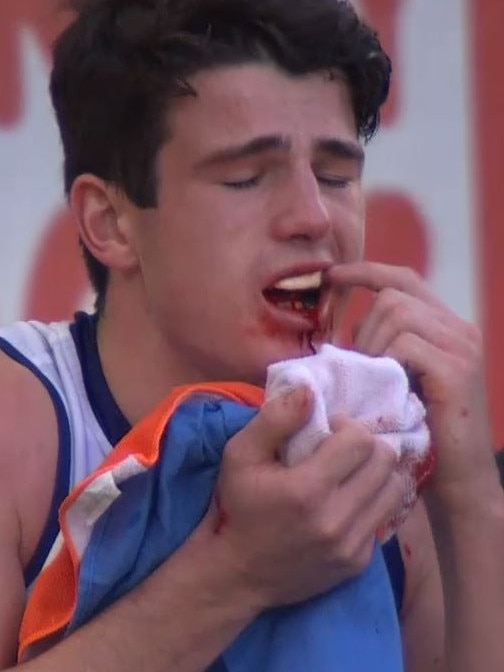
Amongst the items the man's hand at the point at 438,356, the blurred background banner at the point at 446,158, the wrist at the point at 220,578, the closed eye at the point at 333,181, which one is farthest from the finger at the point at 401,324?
the blurred background banner at the point at 446,158

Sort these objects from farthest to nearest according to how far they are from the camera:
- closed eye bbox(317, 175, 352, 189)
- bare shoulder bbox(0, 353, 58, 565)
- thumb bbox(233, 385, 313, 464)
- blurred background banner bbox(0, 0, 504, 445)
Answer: blurred background banner bbox(0, 0, 504, 445), closed eye bbox(317, 175, 352, 189), bare shoulder bbox(0, 353, 58, 565), thumb bbox(233, 385, 313, 464)

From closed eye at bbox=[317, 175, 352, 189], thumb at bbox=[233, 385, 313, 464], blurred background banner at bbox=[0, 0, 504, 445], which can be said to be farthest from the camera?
blurred background banner at bbox=[0, 0, 504, 445]

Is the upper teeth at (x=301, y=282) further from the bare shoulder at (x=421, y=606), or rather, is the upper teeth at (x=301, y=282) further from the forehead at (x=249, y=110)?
the bare shoulder at (x=421, y=606)

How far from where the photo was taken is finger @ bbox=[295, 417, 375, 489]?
1.16 m

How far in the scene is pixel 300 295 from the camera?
4.52ft

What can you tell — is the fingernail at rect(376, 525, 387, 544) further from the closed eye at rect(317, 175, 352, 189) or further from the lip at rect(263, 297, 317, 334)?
the closed eye at rect(317, 175, 352, 189)

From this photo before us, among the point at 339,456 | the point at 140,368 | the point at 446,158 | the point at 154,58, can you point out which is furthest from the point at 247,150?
the point at 446,158

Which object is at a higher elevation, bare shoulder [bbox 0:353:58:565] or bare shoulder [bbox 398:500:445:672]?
bare shoulder [bbox 0:353:58:565]

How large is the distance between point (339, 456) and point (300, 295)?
25 centimetres

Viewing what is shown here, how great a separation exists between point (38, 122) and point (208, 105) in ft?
2.87

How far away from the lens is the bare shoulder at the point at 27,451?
51.2 inches

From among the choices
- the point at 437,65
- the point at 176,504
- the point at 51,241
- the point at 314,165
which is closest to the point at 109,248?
the point at 314,165

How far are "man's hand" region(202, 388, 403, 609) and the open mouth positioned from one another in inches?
8.0

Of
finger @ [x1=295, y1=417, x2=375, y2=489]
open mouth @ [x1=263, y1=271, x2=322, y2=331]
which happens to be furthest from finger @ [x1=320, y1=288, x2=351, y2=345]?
finger @ [x1=295, y1=417, x2=375, y2=489]
